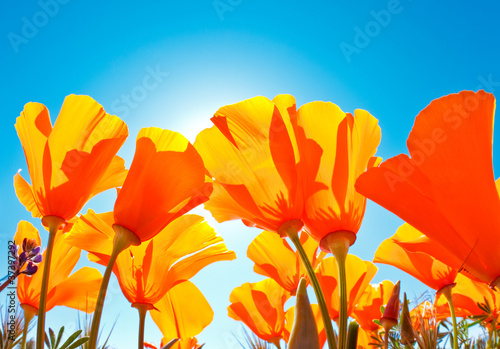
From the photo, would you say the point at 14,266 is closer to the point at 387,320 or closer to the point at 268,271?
the point at 268,271

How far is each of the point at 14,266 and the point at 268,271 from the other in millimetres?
594

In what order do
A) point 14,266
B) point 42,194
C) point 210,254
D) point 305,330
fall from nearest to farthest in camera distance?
1. point 305,330
2. point 14,266
3. point 42,194
4. point 210,254

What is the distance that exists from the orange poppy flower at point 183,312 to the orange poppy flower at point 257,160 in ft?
1.11

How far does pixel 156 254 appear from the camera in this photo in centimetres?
89

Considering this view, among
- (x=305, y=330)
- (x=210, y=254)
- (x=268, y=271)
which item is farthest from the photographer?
(x=268, y=271)

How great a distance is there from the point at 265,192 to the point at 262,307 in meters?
0.59

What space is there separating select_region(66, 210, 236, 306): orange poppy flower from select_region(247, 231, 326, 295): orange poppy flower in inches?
7.2

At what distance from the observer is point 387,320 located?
87cm

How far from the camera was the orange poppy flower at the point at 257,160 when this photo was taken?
746 millimetres

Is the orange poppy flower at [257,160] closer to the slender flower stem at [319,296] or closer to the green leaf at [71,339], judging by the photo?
the slender flower stem at [319,296]

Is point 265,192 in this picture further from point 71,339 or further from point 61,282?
point 61,282

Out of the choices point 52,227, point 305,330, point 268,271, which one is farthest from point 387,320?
point 52,227

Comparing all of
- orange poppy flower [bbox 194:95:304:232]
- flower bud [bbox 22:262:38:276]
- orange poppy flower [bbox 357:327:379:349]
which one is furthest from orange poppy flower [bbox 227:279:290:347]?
flower bud [bbox 22:262:38:276]

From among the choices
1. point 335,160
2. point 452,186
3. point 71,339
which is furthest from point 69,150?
point 452,186
